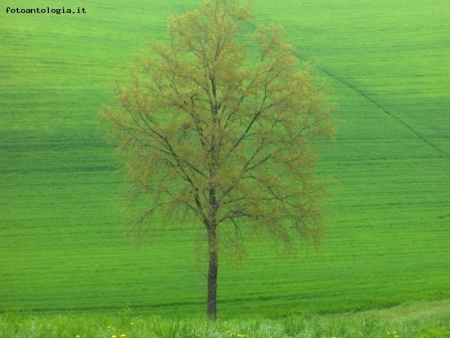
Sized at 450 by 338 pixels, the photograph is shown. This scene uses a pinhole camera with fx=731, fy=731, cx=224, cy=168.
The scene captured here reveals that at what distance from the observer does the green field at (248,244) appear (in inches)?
1142

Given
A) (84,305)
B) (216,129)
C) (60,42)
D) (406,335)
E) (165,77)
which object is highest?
(60,42)

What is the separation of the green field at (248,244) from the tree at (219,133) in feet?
7.16

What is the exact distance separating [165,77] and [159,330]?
56.1 ft

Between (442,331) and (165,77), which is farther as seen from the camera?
(165,77)

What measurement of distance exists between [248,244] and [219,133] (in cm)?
1162

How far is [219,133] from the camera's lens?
24.3 meters

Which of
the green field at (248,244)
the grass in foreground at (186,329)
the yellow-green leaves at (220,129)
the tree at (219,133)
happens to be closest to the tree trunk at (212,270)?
the tree at (219,133)

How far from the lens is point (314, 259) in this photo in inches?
1298

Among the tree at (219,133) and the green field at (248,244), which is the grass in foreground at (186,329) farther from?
the green field at (248,244)

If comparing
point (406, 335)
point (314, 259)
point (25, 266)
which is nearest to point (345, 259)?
point (314, 259)

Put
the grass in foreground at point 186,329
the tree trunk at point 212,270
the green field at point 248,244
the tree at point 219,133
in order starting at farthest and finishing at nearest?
1. the green field at point 248,244
2. the tree at point 219,133
3. the tree trunk at point 212,270
4. the grass in foreground at point 186,329

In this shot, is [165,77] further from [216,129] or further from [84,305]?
[84,305]

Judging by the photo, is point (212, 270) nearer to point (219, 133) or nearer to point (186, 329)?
point (219, 133)

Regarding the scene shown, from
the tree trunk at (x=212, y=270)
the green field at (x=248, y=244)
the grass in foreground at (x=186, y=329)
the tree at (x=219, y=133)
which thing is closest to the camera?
the grass in foreground at (x=186, y=329)
